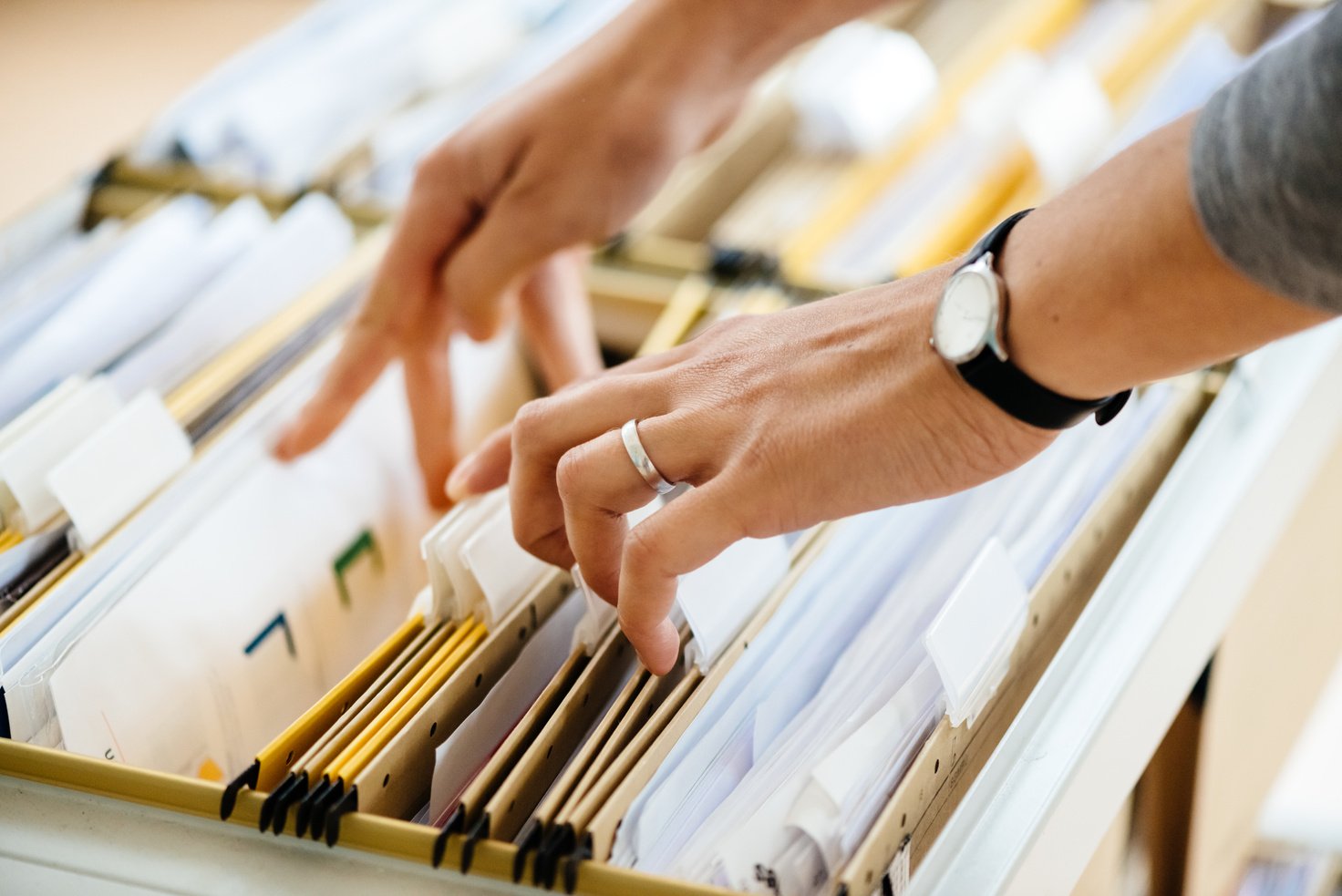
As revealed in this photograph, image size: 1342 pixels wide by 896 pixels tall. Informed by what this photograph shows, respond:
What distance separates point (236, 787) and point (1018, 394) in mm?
515

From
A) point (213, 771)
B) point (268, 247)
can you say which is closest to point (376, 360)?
point (268, 247)

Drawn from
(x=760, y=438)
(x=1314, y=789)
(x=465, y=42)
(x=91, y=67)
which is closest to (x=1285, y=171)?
(x=760, y=438)

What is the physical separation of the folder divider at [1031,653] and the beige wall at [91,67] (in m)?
1.32

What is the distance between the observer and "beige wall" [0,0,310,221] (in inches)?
70.9

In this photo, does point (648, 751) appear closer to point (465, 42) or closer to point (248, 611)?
point (248, 611)

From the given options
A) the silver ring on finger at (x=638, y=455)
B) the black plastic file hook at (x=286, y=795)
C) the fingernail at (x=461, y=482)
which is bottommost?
the black plastic file hook at (x=286, y=795)

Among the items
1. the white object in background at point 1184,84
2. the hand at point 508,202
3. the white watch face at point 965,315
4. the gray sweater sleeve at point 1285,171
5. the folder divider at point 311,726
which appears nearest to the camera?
the gray sweater sleeve at point 1285,171

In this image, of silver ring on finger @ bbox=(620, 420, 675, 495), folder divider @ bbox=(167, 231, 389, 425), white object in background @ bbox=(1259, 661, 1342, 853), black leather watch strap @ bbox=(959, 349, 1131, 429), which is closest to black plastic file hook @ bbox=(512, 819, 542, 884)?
silver ring on finger @ bbox=(620, 420, 675, 495)

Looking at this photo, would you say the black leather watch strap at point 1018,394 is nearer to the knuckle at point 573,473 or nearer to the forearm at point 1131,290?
the forearm at point 1131,290

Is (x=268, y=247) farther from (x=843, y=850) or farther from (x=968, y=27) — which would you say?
(x=968, y=27)

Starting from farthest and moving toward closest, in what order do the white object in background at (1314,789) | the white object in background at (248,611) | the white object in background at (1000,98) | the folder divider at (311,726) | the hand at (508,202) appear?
the white object in background at (1314,789) → the white object in background at (1000,98) → the hand at (508,202) → the white object in background at (248,611) → the folder divider at (311,726)

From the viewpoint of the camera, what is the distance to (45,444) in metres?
0.99

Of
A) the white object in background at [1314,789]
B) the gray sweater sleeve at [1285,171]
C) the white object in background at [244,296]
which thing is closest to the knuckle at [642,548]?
the gray sweater sleeve at [1285,171]

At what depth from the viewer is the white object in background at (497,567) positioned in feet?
2.80
